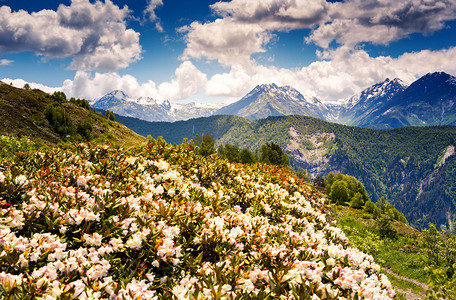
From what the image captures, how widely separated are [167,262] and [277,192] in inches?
171

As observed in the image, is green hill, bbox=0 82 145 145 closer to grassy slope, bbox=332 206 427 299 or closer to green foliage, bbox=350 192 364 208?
grassy slope, bbox=332 206 427 299

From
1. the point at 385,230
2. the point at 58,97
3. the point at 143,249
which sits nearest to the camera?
the point at 143,249

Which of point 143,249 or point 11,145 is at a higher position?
point 11,145

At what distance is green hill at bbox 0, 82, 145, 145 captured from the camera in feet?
93.3

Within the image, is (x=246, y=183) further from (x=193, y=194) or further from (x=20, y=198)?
(x=20, y=198)

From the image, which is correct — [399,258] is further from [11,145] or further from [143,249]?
[11,145]

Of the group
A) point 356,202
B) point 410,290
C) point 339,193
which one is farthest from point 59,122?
point 339,193

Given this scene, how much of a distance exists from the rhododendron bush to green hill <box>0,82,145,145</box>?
2262 cm

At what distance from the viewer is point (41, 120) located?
33219mm

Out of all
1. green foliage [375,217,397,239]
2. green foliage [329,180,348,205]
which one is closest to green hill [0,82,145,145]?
green foliage [375,217,397,239]

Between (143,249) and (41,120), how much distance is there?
4057cm

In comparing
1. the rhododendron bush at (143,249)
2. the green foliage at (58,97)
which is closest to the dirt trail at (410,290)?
the rhododendron bush at (143,249)

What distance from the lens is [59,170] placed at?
459 centimetres

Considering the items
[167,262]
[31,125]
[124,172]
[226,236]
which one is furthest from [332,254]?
[31,125]
